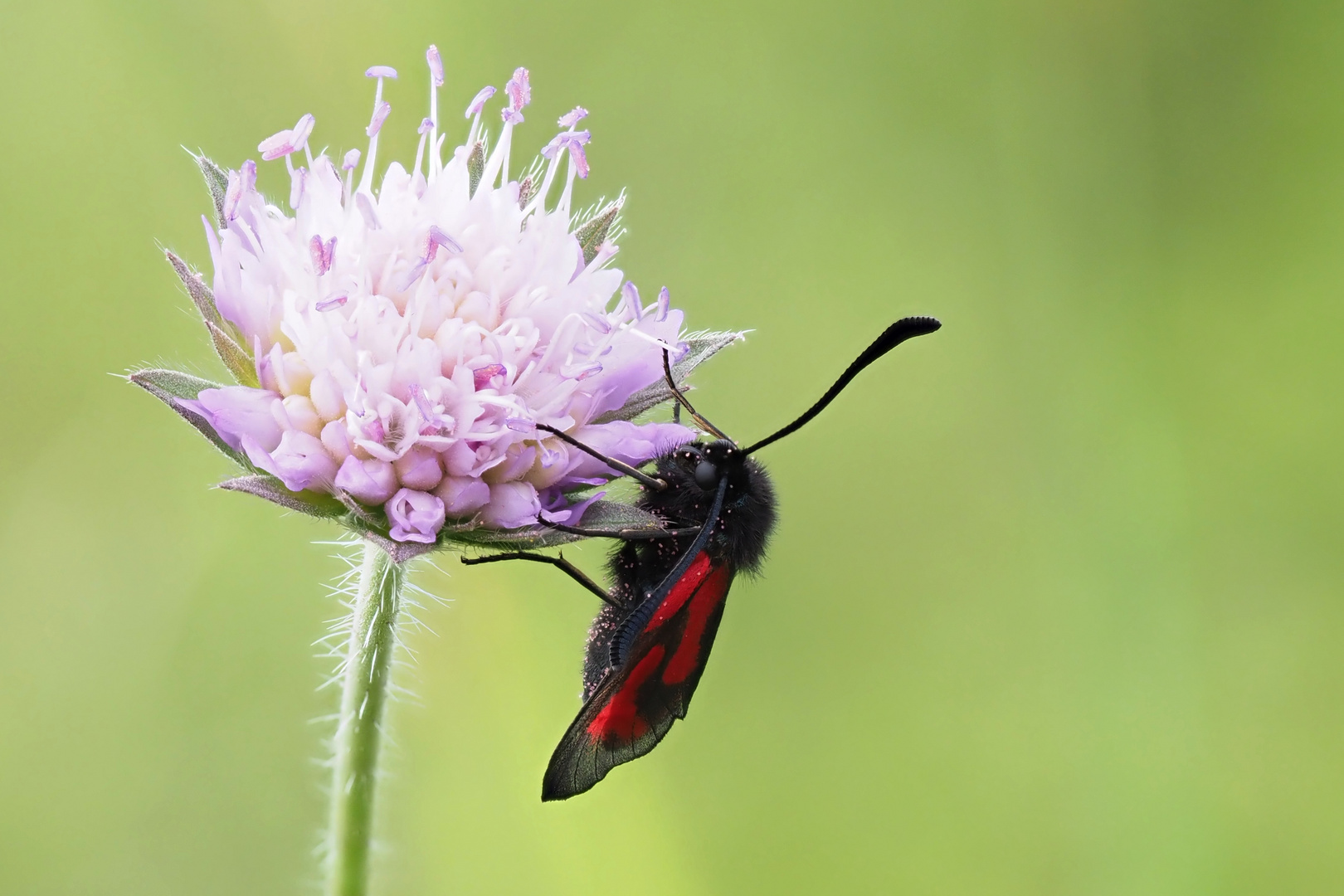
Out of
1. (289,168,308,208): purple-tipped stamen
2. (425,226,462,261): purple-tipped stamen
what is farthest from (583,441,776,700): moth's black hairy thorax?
(289,168,308,208): purple-tipped stamen

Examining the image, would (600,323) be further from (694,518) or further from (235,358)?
(235,358)

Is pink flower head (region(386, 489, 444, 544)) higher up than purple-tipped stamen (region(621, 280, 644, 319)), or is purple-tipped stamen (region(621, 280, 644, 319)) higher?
purple-tipped stamen (region(621, 280, 644, 319))

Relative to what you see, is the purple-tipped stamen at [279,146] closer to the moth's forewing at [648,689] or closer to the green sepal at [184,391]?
the green sepal at [184,391]

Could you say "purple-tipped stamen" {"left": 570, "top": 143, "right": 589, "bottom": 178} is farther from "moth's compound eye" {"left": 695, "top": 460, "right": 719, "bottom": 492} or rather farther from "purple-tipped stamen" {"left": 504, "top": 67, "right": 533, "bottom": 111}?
"moth's compound eye" {"left": 695, "top": 460, "right": 719, "bottom": 492}

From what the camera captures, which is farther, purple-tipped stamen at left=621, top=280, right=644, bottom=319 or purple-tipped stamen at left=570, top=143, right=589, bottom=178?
purple-tipped stamen at left=570, top=143, right=589, bottom=178

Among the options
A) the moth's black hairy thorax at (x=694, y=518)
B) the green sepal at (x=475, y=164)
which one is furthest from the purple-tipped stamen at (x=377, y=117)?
the moth's black hairy thorax at (x=694, y=518)

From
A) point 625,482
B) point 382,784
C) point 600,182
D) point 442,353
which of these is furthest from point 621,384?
point 600,182

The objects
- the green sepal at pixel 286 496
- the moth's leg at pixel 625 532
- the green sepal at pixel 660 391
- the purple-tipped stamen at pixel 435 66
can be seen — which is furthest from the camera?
the purple-tipped stamen at pixel 435 66
